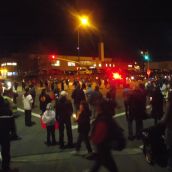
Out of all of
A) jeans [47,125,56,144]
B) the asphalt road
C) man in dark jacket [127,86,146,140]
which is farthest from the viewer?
man in dark jacket [127,86,146,140]

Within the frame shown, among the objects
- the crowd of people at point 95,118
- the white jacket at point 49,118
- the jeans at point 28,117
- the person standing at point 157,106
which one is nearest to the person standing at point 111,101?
the crowd of people at point 95,118

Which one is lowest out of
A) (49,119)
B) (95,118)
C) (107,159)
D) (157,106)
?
(107,159)

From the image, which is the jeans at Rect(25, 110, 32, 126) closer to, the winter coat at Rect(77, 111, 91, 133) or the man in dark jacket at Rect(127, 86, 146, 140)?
the man in dark jacket at Rect(127, 86, 146, 140)

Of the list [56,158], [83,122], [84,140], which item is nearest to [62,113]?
[83,122]

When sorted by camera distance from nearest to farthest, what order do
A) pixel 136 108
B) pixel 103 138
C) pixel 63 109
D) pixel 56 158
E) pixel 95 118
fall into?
pixel 103 138 → pixel 95 118 → pixel 56 158 → pixel 63 109 → pixel 136 108

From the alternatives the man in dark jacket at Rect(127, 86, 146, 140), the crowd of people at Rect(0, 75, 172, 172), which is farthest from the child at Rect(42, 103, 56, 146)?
the man in dark jacket at Rect(127, 86, 146, 140)

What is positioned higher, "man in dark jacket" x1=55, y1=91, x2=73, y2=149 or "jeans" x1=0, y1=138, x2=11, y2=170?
"man in dark jacket" x1=55, y1=91, x2=73, y2=149

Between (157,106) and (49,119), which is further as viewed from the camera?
(157,106)

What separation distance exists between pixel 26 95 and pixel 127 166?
27.8 feet

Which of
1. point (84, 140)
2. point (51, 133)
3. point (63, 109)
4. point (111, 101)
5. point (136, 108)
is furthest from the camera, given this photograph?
point (111, 101)

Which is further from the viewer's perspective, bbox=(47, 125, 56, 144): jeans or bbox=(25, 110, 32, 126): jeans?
bbox=(25, 110, 32, 126): jeans

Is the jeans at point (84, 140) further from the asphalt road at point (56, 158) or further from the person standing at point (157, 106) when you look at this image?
the person standing at point (157, 106)

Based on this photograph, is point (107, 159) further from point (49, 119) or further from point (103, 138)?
point (49, 119)

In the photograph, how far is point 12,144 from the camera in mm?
12156
